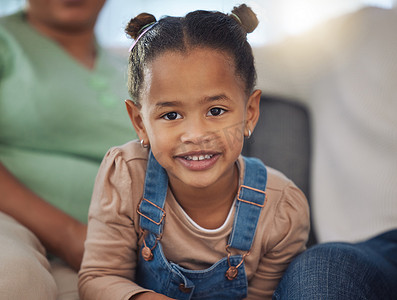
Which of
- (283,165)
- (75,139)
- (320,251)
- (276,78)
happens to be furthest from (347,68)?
(75,139)

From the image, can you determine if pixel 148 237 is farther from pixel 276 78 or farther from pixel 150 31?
pixel 276 78

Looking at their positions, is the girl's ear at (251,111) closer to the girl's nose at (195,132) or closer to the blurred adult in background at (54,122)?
the girl's nose at (195,132)

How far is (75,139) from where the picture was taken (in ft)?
3.96

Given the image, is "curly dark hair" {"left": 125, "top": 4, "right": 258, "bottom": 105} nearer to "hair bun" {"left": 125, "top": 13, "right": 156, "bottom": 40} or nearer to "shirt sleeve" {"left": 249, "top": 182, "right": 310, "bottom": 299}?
"hair bun" {"left": 125, "top": 13, "right": 156, "bottom": 40}

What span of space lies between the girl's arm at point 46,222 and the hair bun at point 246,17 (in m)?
0.56

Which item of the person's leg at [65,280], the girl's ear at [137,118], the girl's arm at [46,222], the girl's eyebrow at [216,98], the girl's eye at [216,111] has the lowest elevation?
the person's leg at [65,280]

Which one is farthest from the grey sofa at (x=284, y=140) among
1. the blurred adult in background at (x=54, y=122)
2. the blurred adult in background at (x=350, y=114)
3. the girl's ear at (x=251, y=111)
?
the girl's ear at (x=251, y=111)

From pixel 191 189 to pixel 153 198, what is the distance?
0.24 feet

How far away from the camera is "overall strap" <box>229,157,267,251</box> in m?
0.90

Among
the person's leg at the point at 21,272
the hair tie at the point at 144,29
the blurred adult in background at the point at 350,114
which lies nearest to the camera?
the person's leg at the point at 21,272

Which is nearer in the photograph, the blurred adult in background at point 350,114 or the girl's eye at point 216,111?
the girl's eye at point 216,111

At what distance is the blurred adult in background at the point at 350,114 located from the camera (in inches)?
46.8

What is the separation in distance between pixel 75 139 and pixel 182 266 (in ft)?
1.53

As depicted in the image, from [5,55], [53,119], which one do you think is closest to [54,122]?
[53,119]
